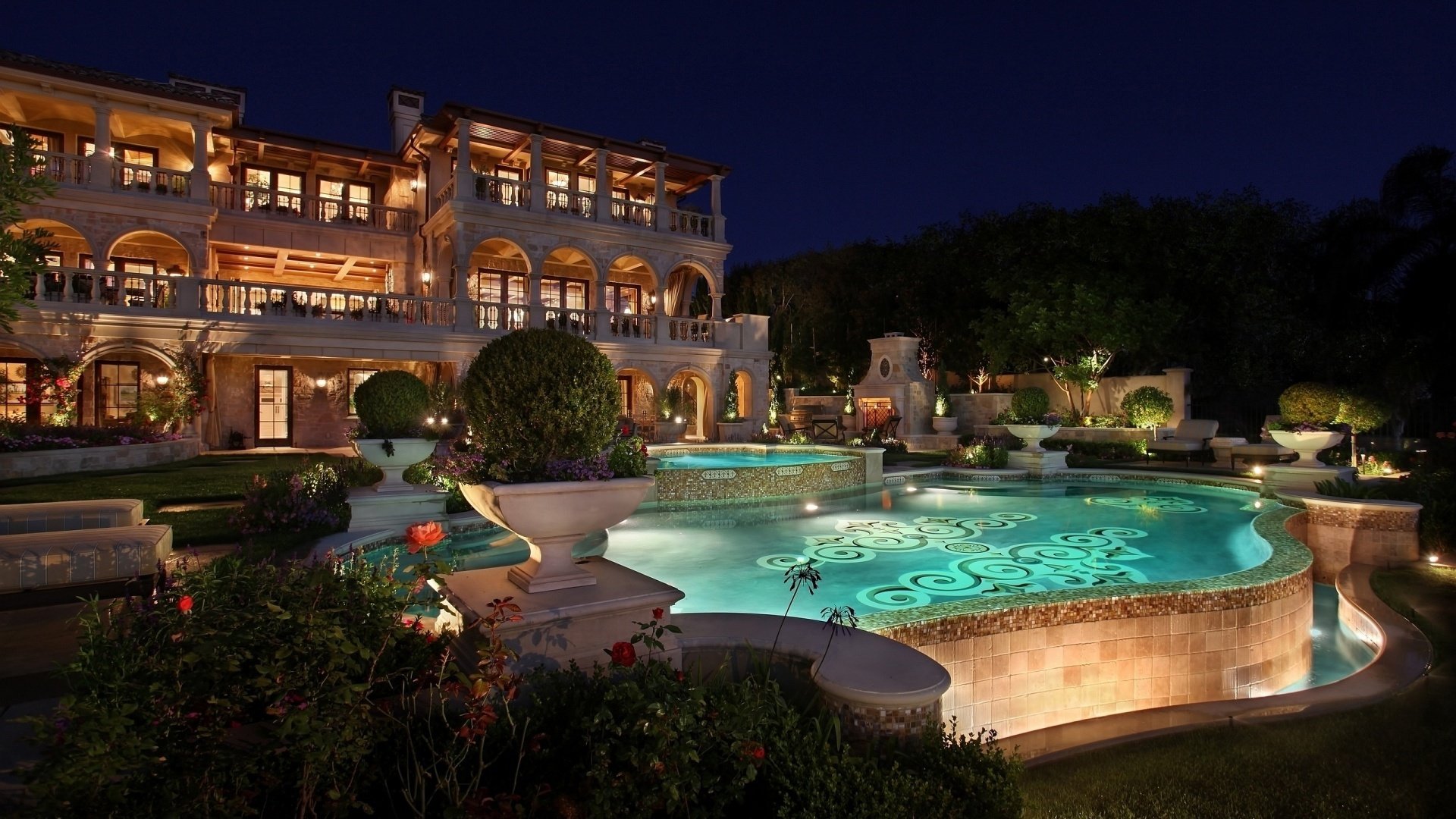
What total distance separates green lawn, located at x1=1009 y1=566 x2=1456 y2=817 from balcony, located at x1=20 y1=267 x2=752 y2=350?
508 inches

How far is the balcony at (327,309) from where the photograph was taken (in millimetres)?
16500

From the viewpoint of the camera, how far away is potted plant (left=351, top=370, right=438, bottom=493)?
8.91 m

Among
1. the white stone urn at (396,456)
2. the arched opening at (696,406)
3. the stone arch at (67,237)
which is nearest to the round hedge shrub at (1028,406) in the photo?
the arched opening at (696,406)

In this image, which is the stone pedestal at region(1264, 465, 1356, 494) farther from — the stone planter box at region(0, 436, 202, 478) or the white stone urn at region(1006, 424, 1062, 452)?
the stone planter box at region(0, 436, 202, 478)

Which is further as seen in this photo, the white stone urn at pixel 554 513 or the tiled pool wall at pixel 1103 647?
the tiled pool wall at pixel 1103 647

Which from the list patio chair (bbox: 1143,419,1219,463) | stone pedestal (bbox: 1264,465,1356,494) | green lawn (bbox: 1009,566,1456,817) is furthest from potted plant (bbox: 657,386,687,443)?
green lawn (bbox: 1009,566,1456,817)

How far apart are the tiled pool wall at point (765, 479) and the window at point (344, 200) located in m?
15.2

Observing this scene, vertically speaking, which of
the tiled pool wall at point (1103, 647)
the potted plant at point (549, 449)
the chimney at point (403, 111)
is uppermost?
the chimney at point (403, 111)

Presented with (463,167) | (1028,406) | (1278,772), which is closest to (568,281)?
(463,167)

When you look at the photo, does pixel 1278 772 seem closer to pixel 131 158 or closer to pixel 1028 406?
pixel 1028 406

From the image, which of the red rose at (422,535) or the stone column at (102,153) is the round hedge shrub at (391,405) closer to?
the red rose at (422,535)

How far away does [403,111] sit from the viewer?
24453 millimetres

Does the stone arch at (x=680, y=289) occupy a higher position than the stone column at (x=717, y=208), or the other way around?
the stone column at (x=717, y=208)

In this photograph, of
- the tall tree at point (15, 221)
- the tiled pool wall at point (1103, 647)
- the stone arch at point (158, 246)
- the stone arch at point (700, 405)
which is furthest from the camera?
the stone arch at point (700, 405)
